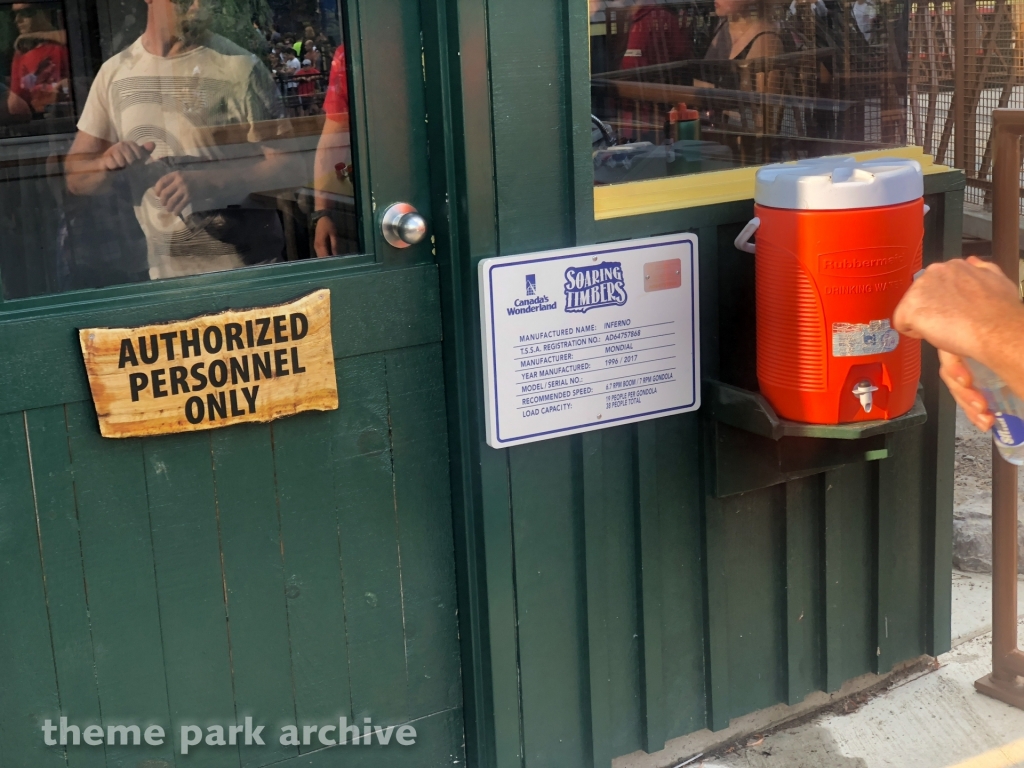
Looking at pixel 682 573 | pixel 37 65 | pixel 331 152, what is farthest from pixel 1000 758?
pixel 37 65

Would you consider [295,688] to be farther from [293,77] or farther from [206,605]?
[293,77]

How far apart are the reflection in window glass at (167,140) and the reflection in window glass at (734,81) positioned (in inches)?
24.7

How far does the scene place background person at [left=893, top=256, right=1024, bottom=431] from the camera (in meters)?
1.77

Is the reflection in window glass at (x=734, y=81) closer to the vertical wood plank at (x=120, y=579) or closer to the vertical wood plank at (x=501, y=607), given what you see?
the vertical wood plank at (x=501, y=607)

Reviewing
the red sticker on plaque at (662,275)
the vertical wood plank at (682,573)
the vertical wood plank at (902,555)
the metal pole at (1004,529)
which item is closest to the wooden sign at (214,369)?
the red sticker on plaque at (662,275)

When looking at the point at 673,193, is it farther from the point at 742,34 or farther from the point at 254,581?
the point at 254,581

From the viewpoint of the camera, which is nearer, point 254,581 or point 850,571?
point 254,581

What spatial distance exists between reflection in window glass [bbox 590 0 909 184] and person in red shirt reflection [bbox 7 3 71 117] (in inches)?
43.8

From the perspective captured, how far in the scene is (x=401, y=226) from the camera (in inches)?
101

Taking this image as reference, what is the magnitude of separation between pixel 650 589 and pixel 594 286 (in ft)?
2.52

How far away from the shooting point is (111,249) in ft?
7.68

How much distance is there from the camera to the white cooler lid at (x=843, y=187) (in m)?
2.53

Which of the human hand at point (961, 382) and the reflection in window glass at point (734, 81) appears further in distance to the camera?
the reflection in window glass at point (734, 81)

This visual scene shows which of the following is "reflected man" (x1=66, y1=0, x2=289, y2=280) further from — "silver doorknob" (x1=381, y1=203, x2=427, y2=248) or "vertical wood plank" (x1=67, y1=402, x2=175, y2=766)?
"vertical wood plank" (x1=67, y1=402, x2=175, y2=766)
